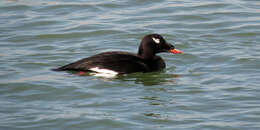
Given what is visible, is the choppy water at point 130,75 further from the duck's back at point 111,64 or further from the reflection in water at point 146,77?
the duck's back at point 111,64

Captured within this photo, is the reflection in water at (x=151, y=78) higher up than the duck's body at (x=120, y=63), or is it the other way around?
the duck's body at (x=120, y=63)

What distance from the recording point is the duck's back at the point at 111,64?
9.80 m

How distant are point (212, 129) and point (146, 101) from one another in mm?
1433

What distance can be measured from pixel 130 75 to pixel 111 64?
A: 1.17 feet

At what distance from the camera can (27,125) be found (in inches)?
290

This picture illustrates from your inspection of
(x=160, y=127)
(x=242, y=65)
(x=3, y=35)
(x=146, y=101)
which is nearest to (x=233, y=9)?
(x=242, y=65)

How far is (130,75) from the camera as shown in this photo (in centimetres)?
992

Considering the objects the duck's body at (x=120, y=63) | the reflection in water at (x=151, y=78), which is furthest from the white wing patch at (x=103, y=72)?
the reflection in water at (x=151, y=78)

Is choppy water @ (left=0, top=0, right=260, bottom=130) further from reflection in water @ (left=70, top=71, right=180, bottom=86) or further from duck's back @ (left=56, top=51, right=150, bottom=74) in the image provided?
duck's back @ (left=56, top=51, right=150, bottom=74)

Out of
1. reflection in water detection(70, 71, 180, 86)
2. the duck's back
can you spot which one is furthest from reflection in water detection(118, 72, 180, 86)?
the duck's back

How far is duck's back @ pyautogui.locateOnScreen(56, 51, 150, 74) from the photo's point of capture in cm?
980

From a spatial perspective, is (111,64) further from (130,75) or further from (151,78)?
(151,78)

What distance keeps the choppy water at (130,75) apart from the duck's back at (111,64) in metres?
0.13

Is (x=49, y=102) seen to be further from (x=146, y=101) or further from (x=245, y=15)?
(x=245, y=15)
